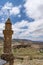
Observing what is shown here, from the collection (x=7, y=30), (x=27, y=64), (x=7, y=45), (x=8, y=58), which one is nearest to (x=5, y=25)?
(x=7, y=30)

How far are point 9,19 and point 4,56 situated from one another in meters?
3.61

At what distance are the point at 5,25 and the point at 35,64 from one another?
1277 cm

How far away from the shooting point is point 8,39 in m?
21.1

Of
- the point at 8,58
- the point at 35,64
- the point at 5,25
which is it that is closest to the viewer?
the point at 8,58

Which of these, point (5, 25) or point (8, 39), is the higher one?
point (5, 25)

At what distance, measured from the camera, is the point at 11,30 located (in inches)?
807

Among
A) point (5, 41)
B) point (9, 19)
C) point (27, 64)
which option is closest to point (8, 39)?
point (5, 41)

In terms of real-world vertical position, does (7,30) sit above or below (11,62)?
above

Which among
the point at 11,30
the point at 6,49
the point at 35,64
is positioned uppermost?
the point at 11,30

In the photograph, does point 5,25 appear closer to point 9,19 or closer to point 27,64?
point 9,19

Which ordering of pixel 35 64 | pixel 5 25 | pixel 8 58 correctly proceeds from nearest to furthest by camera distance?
pixel 8 58, pixel 5 25, pixel 35 64

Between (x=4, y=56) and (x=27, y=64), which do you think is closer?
(x=4, y=56)

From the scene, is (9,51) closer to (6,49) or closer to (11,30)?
(6,49)

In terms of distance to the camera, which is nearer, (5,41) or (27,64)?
(5,41)
